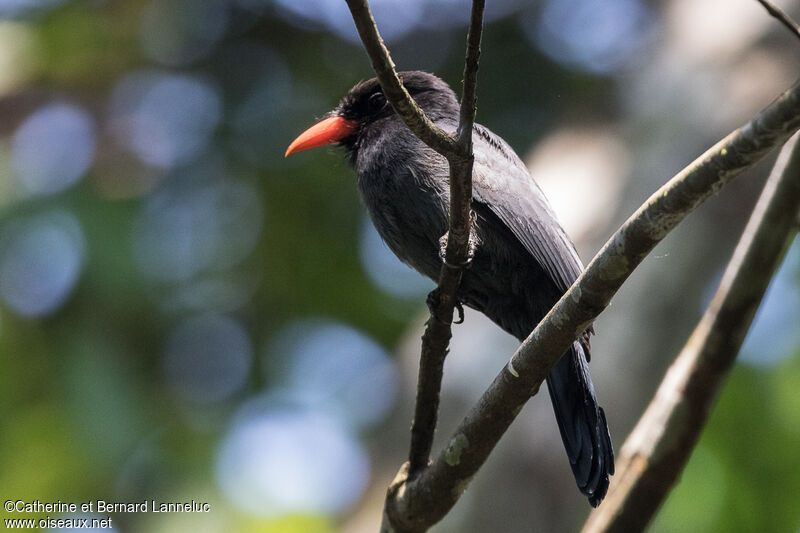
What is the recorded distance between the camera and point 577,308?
7.82ft

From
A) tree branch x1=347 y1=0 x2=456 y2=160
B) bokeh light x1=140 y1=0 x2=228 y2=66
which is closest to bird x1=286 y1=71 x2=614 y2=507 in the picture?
tree branch x1=347 y1=0 x2=456 y2=160

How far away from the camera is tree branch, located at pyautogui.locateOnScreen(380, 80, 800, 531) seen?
6.54 ft

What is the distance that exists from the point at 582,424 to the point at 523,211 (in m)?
0.84

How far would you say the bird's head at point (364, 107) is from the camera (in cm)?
397

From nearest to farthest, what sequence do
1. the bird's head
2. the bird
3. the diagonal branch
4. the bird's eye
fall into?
the diagonal branch → the bird → the bird's head → the bird's eye

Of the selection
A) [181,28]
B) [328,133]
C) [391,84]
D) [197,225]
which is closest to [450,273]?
[391,84]

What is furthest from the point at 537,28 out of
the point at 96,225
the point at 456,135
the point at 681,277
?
the point at 456,135

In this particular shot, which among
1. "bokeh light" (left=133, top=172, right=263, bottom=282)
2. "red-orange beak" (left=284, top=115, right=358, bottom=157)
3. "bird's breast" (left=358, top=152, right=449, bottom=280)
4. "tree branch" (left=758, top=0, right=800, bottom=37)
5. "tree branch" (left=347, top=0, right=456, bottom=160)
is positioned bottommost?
"bokeh light" (left=133, top=172, right=263, bottom=282)

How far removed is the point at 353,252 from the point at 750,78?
3.31 metres

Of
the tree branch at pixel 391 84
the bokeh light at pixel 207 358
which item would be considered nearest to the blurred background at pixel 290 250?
the bokeh light at pixel 207 358

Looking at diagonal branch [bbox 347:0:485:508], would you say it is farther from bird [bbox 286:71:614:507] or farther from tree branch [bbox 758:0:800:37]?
tree branch [bbox 758:0:800:37]

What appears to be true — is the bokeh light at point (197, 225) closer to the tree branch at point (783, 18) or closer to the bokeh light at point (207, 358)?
the bokeh light at point (207, 358)

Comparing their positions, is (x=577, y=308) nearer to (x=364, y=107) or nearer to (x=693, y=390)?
(x=693, y=390)

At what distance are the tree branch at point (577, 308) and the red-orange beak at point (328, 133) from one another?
171 centimetres
